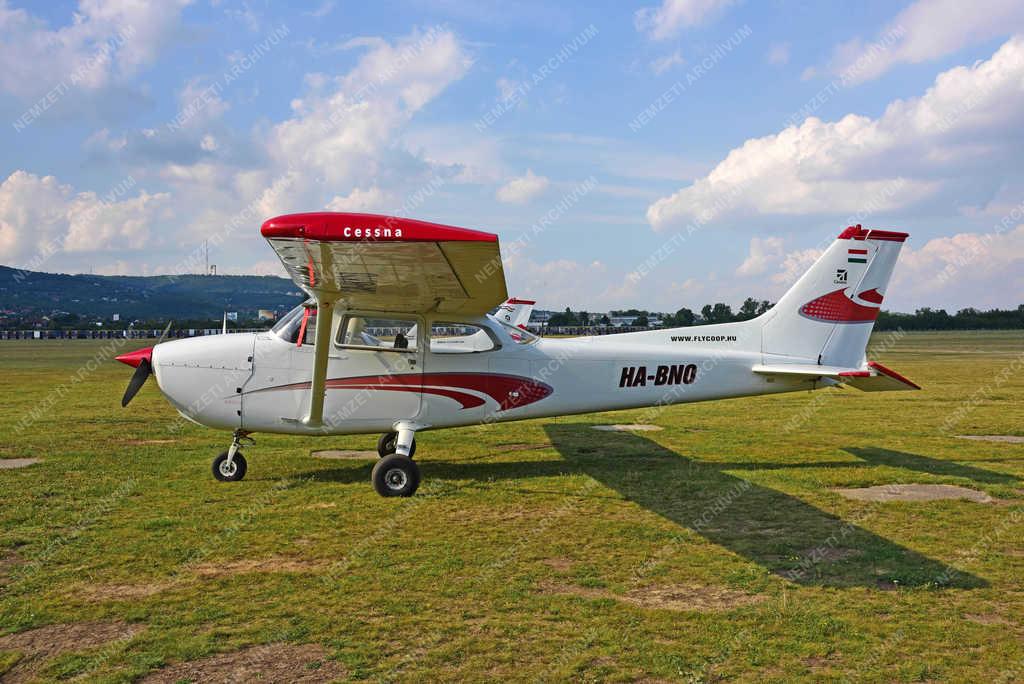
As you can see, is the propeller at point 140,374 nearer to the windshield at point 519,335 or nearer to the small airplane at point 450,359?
the small airplane at point 450,359

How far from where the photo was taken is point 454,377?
8.19 metres

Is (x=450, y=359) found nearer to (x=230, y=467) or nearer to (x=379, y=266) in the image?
(x=379, y=266)

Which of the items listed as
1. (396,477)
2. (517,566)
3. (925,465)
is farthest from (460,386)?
(925,465)

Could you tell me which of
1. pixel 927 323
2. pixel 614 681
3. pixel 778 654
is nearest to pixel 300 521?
pixel 614 681

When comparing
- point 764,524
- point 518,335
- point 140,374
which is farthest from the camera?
point 518,335

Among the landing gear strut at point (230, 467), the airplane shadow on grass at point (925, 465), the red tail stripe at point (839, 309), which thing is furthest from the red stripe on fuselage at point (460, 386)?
the airplane shadow on grass at point (925, 465)

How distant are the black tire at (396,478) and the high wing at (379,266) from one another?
3.55 feet

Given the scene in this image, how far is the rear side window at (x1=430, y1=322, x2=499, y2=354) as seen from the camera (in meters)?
8.23

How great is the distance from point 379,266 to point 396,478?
240 cm

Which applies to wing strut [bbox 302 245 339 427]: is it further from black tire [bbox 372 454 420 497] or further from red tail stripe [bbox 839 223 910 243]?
red tail stripe [bbox 839 223 910 243]

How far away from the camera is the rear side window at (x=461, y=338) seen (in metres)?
8.23

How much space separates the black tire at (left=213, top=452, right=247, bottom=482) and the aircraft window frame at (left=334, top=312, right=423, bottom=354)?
1734 mm

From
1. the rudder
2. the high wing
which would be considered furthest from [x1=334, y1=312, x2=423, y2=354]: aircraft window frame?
the rudder

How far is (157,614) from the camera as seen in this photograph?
13.9ft
